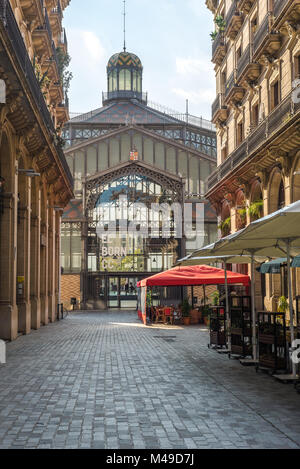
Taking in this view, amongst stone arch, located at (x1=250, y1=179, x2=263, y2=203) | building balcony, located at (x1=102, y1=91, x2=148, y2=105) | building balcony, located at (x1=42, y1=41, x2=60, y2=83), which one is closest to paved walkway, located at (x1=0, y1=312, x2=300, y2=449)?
stone arch, located at (x1=250, y1=179, x2=263, y2=203)

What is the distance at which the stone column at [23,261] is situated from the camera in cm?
2073

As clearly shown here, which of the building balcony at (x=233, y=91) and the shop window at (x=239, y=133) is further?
the shop window at (x=239, y=133)

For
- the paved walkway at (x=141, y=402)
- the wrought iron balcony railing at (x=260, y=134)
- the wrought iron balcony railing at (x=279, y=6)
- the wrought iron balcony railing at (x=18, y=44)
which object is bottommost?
the paved walkway at (x=141, y=402)

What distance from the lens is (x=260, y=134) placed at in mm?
23328

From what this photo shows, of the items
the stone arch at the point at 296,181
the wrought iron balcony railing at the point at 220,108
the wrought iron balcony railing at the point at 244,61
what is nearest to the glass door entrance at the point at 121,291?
the wrought iron balcony railing at the point at 220,108

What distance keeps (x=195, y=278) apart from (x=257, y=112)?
358 inches

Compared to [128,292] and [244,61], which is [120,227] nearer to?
[128,292]

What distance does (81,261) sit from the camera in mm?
41594

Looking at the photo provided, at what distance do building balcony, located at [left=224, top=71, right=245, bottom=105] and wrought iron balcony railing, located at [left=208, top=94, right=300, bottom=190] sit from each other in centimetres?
315

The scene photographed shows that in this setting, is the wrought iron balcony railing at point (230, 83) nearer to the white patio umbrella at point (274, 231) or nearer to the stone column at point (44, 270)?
the stone column at point (44, 270)

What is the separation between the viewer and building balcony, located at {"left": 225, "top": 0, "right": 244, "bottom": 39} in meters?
28.8

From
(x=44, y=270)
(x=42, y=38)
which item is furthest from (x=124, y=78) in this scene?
(x=44, y=270)

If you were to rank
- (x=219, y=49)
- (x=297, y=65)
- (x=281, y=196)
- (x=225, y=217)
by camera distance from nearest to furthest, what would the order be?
1. (x=297, y=65)
2. (x=281, y=196)
3. (x=219, y=49)
4. (x=225, y=217)

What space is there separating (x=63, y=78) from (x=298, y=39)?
57.7 ft
